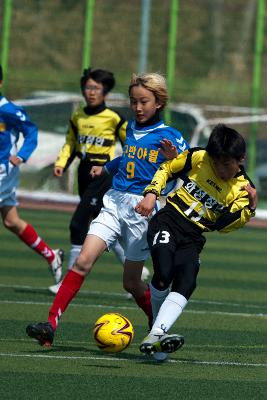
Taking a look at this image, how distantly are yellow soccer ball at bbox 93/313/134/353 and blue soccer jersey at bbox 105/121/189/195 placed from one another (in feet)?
3.75

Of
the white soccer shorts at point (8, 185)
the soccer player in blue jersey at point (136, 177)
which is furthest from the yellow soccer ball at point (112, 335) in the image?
the white soccer shorts at point (8, 185)

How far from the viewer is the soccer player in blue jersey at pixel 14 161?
12.0 meters

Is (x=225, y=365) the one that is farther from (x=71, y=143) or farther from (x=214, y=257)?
(x=214, y=257)

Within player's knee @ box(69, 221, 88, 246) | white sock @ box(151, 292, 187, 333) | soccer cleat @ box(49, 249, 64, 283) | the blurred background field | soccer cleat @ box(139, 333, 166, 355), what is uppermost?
white sock @ box(151, 292, 187, 333)

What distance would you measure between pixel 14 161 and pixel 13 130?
18.0 inches

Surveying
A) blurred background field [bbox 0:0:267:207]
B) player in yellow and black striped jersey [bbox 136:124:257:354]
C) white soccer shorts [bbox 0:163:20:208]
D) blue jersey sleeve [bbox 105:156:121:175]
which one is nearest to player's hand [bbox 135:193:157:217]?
player in yellow and black striped jersey [bbox 136:124:257:354]

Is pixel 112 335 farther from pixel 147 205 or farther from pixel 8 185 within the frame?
pixel 8 185

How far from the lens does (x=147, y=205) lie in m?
7.86

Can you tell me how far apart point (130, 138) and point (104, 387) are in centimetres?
244

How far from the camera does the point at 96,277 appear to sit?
44.1 ft

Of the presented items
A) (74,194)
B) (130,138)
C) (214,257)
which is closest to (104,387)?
(130,138)

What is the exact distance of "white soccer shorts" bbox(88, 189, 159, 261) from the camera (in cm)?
859

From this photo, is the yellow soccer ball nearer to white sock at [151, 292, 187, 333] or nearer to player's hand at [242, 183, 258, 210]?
white sock at [151, 292, 187, 333]

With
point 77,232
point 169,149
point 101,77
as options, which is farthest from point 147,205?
point 101,77
